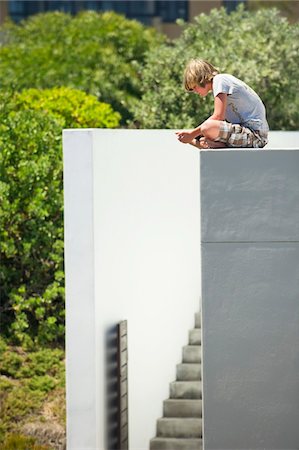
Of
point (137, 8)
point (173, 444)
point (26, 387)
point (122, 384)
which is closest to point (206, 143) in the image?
point (122, 384)

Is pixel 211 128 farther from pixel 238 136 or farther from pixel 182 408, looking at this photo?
pixel 182 408

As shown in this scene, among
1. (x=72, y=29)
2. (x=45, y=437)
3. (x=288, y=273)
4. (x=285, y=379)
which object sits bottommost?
(x=45, y=437)

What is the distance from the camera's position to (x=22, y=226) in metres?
16.9

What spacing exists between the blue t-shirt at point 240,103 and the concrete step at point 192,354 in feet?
14.7

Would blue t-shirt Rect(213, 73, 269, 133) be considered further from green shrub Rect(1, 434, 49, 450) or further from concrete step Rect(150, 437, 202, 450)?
green shrub Rect(1, 434, 49, 450)

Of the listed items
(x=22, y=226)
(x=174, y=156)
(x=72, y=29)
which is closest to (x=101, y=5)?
(x=72, y=29)

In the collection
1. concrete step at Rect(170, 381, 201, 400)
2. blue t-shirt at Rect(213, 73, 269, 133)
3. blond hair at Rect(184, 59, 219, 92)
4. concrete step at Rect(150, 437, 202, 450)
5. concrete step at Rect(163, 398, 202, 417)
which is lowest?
concrete step at Rect(150, 437, 202, 450)

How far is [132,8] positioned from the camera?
4044cm

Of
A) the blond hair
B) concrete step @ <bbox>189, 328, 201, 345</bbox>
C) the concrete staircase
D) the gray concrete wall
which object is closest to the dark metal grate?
the concrete staircase

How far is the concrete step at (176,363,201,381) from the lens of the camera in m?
14.2

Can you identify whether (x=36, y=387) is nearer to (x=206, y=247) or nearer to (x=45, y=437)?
(x=45, y=437)

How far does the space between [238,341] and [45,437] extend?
5175 millimetres

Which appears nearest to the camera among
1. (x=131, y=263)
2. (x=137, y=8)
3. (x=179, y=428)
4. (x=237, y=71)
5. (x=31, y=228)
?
(x=131, y=263)

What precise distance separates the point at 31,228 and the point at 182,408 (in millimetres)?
A: 3827
